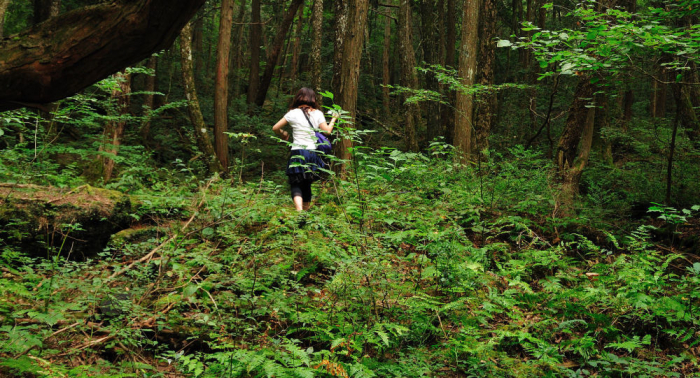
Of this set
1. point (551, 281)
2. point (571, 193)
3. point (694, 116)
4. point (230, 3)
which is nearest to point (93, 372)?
point (551, 281)

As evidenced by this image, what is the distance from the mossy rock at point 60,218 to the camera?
15.1ft

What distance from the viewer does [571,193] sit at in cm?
830

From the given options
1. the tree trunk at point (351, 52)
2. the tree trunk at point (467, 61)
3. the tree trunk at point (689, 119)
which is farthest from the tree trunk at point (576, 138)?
the tree trunk at point (351, 52)

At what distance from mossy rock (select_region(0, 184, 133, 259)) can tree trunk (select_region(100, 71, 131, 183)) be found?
3242 millimetres

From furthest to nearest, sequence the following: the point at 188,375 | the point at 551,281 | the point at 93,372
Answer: the point at 551,281 < the point at 188,375 < the point at 93,372

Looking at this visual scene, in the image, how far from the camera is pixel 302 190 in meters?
6.03

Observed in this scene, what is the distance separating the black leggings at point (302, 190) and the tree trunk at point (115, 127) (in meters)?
4.59

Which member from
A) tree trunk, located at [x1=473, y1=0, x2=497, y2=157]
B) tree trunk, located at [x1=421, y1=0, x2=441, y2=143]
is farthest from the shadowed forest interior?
tree trunk, located at [x1=421, y1=0, x2=441, y2=143]

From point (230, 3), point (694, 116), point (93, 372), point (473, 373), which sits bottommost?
point (473, 373)

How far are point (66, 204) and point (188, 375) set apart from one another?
3.25 metres

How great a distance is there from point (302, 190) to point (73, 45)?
4.20 m

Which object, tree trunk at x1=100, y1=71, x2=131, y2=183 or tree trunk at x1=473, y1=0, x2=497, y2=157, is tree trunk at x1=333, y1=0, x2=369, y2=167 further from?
tree trunk at x1=100, y1=71, x2=131, y2=183

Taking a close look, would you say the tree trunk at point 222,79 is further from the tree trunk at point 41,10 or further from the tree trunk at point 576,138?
the tree trunk at point 576,138

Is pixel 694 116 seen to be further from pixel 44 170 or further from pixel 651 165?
pixel 44 170
